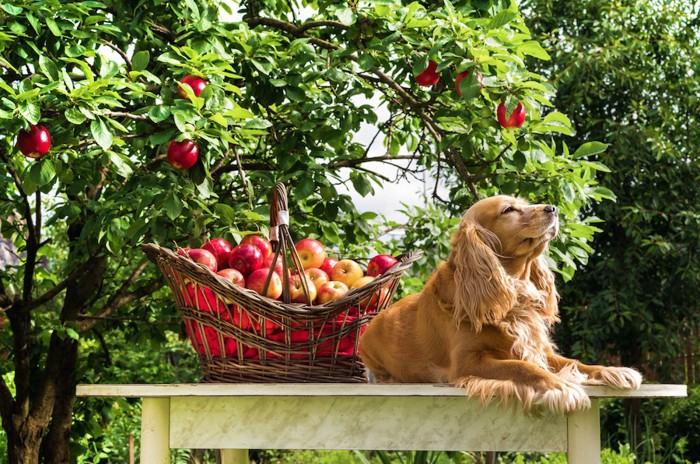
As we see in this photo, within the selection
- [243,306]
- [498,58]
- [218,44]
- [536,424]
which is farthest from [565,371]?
[218,44]

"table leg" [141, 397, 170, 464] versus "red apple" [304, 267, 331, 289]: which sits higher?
"red apple" [304, 267, 331, 289]

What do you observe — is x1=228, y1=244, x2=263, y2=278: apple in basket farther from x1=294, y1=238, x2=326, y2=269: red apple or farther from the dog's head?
the dog's head

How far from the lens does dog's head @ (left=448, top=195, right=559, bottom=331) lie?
6.29 feet

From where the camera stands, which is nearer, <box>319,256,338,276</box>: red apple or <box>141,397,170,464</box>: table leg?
<box>141,397,170,464</box>: table leg

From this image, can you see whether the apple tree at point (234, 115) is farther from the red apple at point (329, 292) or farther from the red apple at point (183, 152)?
the red apple at point (329, 292)

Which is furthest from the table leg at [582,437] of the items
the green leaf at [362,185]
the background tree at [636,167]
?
the background tree at [636,167]

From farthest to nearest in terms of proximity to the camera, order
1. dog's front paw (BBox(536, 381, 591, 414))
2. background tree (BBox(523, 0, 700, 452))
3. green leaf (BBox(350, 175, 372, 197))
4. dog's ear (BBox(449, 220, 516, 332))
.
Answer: background tree (BBox(523, 0, 700, 452)), green leaf (BBox(350, 175, 372, 197)), dog's ear (BBox(449, 220, 516, 332)), dog's front paw (BBox(536, 381, 591, 414))

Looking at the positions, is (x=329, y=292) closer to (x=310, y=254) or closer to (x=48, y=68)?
(x=310, y=254)

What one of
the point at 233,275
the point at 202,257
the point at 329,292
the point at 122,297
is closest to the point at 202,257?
the point at 202,257

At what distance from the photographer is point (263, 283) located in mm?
2117

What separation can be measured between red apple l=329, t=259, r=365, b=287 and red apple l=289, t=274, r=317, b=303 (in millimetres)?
171

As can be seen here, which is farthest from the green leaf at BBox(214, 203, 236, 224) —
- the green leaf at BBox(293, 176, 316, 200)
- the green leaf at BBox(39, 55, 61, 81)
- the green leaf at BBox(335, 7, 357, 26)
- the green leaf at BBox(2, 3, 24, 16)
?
the green leaf at BBox(2, 3, 24, 16)

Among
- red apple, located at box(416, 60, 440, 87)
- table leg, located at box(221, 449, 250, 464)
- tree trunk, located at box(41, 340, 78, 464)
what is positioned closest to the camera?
red apple, located at box(416, 60, 440, 87)

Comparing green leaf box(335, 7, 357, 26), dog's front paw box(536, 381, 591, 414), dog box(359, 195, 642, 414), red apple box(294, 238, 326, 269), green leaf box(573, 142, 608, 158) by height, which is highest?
green leaf box(335, 7, 357, 26)
